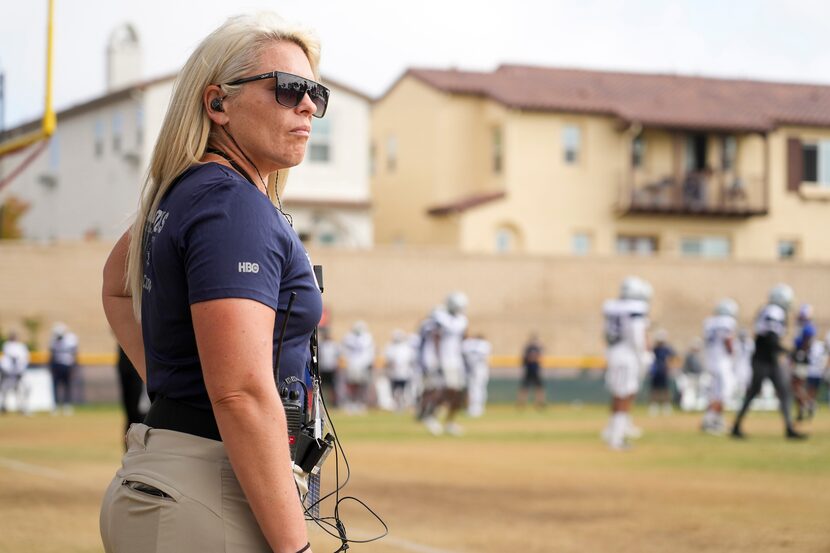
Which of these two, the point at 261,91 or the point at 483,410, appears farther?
the point at 483,410

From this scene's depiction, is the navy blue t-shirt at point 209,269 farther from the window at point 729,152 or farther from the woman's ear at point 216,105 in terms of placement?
the window at point 729,152

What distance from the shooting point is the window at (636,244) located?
2125 inches

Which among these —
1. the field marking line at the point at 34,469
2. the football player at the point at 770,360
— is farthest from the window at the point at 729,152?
the field marking line at the point at 34,469

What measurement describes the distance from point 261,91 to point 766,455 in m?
17.3

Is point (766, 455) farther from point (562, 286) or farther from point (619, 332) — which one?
point (562, 286)

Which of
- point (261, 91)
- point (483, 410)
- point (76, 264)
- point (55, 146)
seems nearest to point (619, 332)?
point (483, 410)

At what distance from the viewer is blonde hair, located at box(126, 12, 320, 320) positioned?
355 centimetres

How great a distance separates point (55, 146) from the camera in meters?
55.1

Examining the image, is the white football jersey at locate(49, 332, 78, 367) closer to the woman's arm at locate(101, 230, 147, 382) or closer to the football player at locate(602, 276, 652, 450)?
the football player at locate(602, 276, 652, 450)

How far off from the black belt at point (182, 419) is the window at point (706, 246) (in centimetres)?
5235

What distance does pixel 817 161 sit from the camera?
5694cm

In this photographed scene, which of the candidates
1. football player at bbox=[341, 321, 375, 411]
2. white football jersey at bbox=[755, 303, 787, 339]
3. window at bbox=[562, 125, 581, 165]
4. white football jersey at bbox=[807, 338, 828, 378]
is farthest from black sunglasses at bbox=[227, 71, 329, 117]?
window at bbox=[562, 125, 581, 165]

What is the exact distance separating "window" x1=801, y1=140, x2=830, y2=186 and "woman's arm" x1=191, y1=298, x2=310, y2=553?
5581cm

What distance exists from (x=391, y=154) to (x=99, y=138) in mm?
11867
